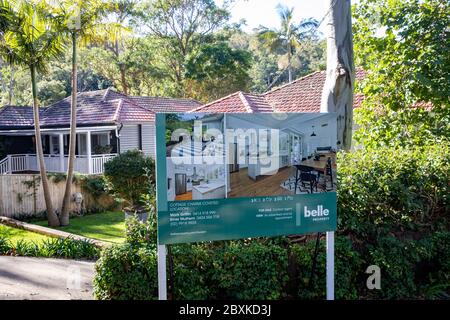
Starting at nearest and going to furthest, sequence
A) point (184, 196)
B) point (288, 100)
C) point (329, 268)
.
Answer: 1. point (184, 196)
2. point (329, 268)
3. point (288, 100)

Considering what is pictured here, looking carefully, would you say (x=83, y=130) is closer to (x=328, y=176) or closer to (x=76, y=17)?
(x=76, y=17)

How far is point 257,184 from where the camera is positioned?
611 centimetres

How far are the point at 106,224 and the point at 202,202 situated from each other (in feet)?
33.1

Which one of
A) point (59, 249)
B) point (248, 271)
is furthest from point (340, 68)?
point (59, 249)

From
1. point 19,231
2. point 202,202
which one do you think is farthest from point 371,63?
point 19,231

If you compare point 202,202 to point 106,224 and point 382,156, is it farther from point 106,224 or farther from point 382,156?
point 106,224

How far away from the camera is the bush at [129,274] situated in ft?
19.8

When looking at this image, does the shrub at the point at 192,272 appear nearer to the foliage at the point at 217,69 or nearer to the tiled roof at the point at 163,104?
the tiled roof at the point at 163,104

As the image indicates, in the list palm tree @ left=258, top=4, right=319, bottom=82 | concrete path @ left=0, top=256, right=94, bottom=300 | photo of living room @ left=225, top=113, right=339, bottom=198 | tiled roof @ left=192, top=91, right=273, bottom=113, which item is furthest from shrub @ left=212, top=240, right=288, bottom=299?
palm tree @ left=258, top=4, right=319, bottom=82

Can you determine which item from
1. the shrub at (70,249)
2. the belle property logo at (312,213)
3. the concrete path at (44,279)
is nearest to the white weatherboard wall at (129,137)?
the shrub at (70,249)

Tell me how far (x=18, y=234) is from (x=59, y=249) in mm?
3393

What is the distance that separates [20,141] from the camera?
25.5 m

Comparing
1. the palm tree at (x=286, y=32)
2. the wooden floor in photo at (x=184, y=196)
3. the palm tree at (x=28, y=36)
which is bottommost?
the wooden floor in photo at (x=184, y=196)

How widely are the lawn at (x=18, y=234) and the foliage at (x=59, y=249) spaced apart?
140cm
